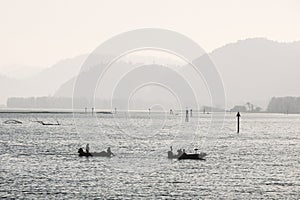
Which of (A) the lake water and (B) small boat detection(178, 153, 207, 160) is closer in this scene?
(A) the lake water

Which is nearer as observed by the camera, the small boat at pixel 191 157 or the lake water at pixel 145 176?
the lake water at pixel 145 176

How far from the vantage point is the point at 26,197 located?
63594 mm

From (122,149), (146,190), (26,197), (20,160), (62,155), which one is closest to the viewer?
(26,197)

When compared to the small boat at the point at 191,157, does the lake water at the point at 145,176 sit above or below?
below

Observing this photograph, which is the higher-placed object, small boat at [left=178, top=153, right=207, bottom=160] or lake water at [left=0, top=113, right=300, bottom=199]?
small boat at [left=178, top=153, right=207, bottom=160]

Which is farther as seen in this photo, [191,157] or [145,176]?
[191,157]

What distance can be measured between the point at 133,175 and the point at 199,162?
79.2 ft

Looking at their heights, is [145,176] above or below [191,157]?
below

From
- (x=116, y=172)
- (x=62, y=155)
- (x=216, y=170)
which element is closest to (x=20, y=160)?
(x=62, y=155)

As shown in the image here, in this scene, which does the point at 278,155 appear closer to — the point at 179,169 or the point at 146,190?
the point at 179,169

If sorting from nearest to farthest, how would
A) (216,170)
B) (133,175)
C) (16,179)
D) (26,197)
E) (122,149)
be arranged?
1. (26,197)
2. (16,179)
3. (133,175)
4. (216,170)
5. (122,149)

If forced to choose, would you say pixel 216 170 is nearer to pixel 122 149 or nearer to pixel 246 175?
pixel 246 175

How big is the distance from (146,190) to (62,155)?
47.1 meters

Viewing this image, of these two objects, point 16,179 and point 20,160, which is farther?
point 20,160
